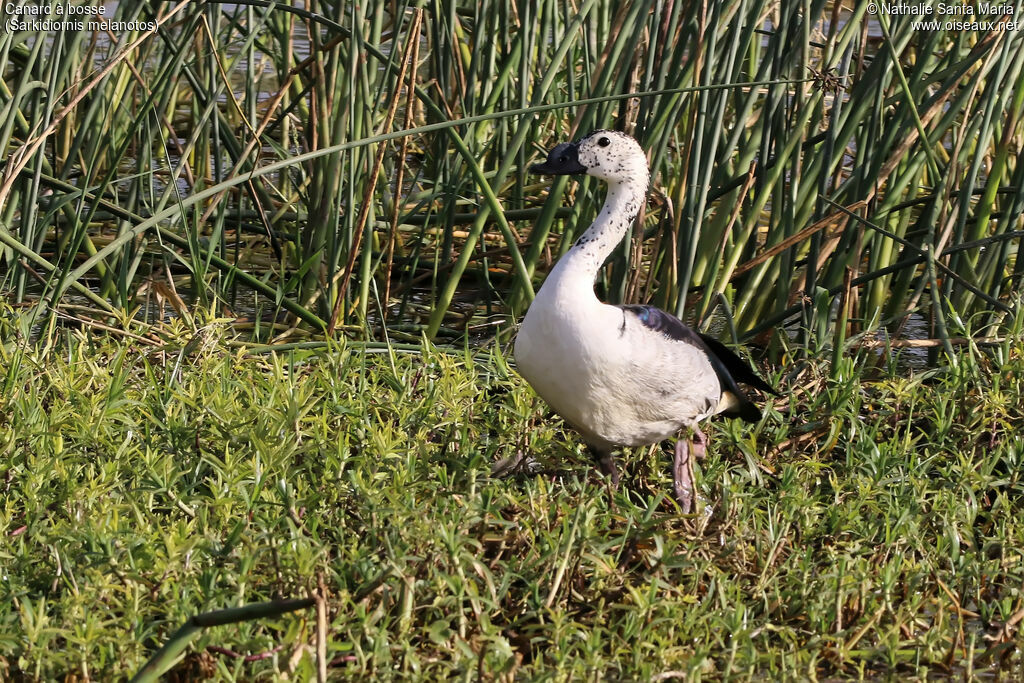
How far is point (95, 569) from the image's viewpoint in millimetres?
2236

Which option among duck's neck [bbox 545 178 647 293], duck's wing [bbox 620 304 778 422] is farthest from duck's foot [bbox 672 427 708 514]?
duck's neck [bbox 545 178 647 293]

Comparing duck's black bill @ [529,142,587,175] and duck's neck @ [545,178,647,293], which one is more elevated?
duck's black bill @ [529,142,587,175]

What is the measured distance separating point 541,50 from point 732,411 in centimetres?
158

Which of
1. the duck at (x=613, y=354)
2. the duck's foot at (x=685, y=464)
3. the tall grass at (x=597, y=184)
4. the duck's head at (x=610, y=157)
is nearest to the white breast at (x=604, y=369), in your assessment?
the duck at (x=613, y=354)

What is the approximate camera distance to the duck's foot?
2904 millimetres

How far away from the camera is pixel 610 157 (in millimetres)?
2871

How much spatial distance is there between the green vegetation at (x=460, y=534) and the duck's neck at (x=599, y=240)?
0.43 m

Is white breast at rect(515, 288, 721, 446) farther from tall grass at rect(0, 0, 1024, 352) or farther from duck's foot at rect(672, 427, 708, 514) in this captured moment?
tall grass at rect(0, 0, 1024, 352)

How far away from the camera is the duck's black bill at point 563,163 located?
2.93 metres

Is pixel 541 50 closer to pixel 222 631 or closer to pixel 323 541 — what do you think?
pixel 323 541

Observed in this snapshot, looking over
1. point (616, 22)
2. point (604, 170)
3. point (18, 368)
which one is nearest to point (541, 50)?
point (616, 22)

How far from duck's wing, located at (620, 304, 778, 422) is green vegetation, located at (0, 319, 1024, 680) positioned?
0.28 feet

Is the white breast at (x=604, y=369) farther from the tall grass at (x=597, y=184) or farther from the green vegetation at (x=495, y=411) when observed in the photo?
the tall grass at (x=597, y=184)

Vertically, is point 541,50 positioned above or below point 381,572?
above
